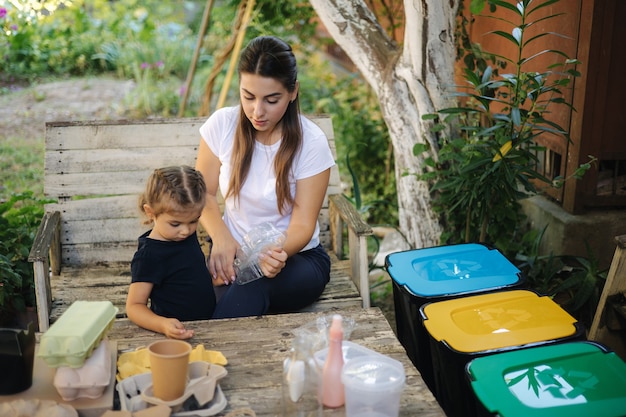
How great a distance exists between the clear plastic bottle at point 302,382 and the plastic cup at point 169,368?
27 centimetres

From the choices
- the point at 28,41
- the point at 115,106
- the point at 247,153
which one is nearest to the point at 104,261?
the point at 247,153

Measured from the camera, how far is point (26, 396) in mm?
1889

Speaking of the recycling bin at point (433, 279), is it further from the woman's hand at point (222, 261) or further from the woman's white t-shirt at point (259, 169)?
the woman's hand at point (222, 261)

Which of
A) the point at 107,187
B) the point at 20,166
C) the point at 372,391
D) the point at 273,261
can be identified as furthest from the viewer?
the point at 20,166

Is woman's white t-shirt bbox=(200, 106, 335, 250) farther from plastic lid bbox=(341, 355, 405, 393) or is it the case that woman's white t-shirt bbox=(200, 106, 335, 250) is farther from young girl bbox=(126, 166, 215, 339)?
plastic lid bbox=(341, 355, 405, 393)

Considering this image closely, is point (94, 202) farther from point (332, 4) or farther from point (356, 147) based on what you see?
point (356, 147)

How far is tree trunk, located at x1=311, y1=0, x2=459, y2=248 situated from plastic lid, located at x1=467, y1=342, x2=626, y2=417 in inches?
69.3

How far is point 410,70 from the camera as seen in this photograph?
368cm

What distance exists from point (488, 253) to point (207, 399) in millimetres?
1535

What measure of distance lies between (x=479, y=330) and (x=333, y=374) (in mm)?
740

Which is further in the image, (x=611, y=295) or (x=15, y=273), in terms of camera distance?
(x=15, y=273)

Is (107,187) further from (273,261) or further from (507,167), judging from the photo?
(507,167)

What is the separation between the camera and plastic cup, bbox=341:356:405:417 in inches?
70.1

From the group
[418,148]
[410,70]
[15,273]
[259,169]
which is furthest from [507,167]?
[15,273]
